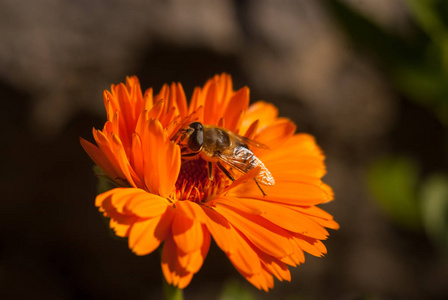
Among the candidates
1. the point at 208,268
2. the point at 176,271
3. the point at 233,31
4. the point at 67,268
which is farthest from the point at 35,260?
the point at 176,271

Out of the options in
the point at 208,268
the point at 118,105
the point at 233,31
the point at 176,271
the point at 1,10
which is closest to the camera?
the point at 176,271

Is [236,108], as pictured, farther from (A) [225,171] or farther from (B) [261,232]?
(B) [261,232]

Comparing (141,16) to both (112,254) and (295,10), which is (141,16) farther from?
(112,254)

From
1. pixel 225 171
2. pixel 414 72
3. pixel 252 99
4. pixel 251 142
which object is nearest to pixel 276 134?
pixel 251 142

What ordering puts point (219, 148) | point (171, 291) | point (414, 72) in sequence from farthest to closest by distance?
point (414, 72)
point (219, 148)
point (171, 291)

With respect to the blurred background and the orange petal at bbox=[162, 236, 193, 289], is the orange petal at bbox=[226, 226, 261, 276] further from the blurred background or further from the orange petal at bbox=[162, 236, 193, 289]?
the blurred background

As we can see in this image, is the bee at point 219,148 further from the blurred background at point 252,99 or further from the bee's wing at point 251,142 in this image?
the blurred background at point 252,99
